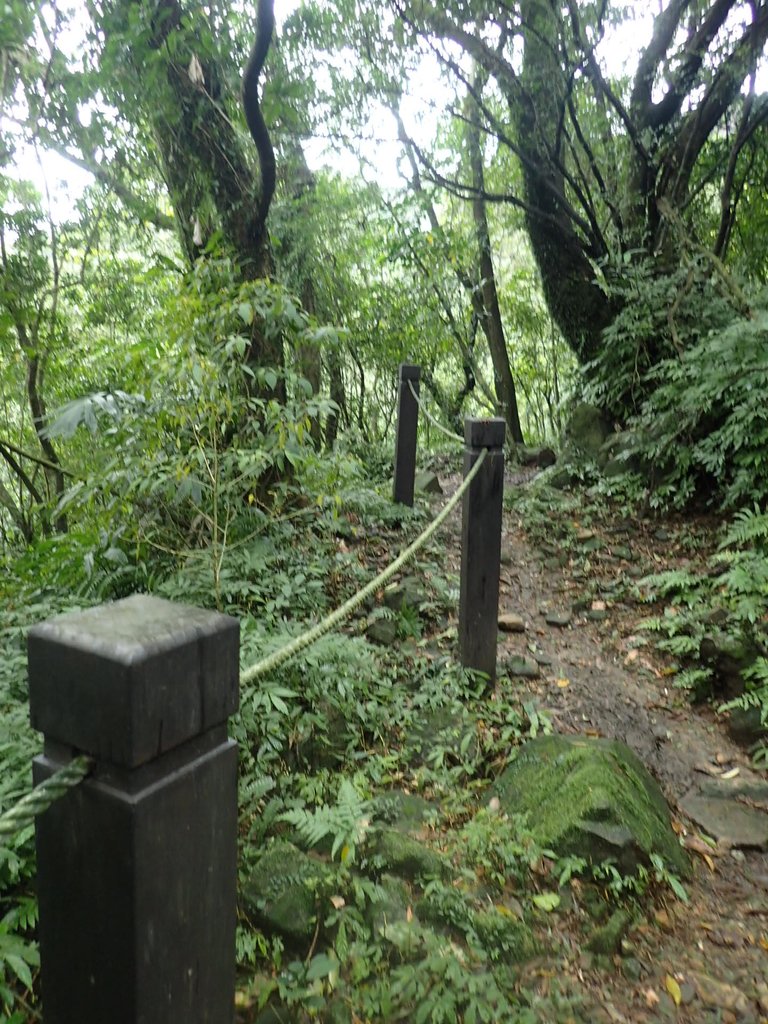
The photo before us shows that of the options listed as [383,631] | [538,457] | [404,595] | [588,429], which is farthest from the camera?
[538,457]

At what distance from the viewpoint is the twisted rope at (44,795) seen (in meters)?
1.01

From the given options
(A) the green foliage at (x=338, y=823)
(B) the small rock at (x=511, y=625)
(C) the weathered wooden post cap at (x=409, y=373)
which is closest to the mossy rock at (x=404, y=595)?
(B) the small rock at (x=511, y=625)

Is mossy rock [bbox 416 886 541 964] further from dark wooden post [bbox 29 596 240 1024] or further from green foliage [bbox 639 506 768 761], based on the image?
green foliage [bbox 639 506 768 761]

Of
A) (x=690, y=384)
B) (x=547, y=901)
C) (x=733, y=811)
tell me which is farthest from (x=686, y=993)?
(x=690, y=384)

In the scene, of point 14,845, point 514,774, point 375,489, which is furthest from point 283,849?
point 375,489

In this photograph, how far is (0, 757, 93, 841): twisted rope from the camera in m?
1.01

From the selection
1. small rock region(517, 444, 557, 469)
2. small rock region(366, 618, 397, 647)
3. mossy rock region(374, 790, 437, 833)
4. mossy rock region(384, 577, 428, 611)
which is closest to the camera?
mossy rock region(374, 790, 437, 833)

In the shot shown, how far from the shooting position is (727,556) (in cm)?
484

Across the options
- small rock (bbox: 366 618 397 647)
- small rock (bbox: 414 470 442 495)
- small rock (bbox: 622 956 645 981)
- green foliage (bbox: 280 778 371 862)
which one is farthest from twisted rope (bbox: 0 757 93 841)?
small rock (bbox: 414 470 442 495)

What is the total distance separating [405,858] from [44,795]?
1.83 metres

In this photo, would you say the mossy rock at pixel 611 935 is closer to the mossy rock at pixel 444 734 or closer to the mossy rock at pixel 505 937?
the mossy rock at pixel 505 937

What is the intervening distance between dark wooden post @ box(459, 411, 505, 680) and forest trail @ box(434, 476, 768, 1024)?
1.59ft

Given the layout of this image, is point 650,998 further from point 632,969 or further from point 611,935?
point 611,935

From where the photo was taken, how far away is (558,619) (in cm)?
503
